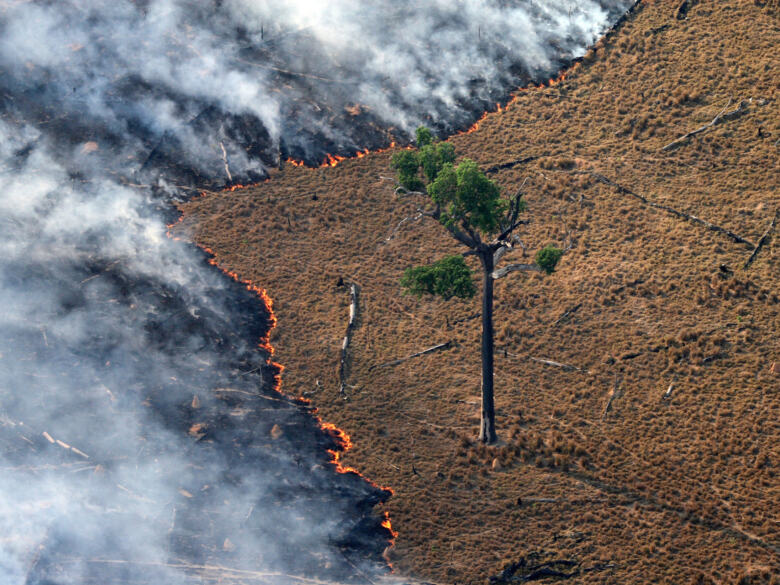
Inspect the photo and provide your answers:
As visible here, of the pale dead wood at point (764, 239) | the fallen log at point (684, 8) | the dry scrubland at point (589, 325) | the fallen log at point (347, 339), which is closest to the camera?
the dry scrubland at point (589, 325)

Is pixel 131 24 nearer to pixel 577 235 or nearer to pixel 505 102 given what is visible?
pixel 505 102

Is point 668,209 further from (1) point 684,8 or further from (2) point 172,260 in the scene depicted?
(2) point 172,260

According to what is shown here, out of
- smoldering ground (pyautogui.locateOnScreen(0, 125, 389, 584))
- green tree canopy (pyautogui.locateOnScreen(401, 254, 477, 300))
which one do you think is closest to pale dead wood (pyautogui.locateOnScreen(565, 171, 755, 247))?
green tree canopy (pyautogui.locateOnScreen(401, 254, 477, 300))

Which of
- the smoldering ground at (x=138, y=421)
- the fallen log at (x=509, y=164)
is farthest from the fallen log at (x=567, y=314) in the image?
the smoldering ground at (x=138, y=421)

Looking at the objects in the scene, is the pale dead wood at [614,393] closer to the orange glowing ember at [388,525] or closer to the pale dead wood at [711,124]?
the orange glowing ember at [388,525]

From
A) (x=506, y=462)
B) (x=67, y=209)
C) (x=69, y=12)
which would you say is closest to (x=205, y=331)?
(x=67, y=209)

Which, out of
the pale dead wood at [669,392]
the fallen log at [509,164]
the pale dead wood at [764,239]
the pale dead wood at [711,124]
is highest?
the pale dead wood at [711,124]
